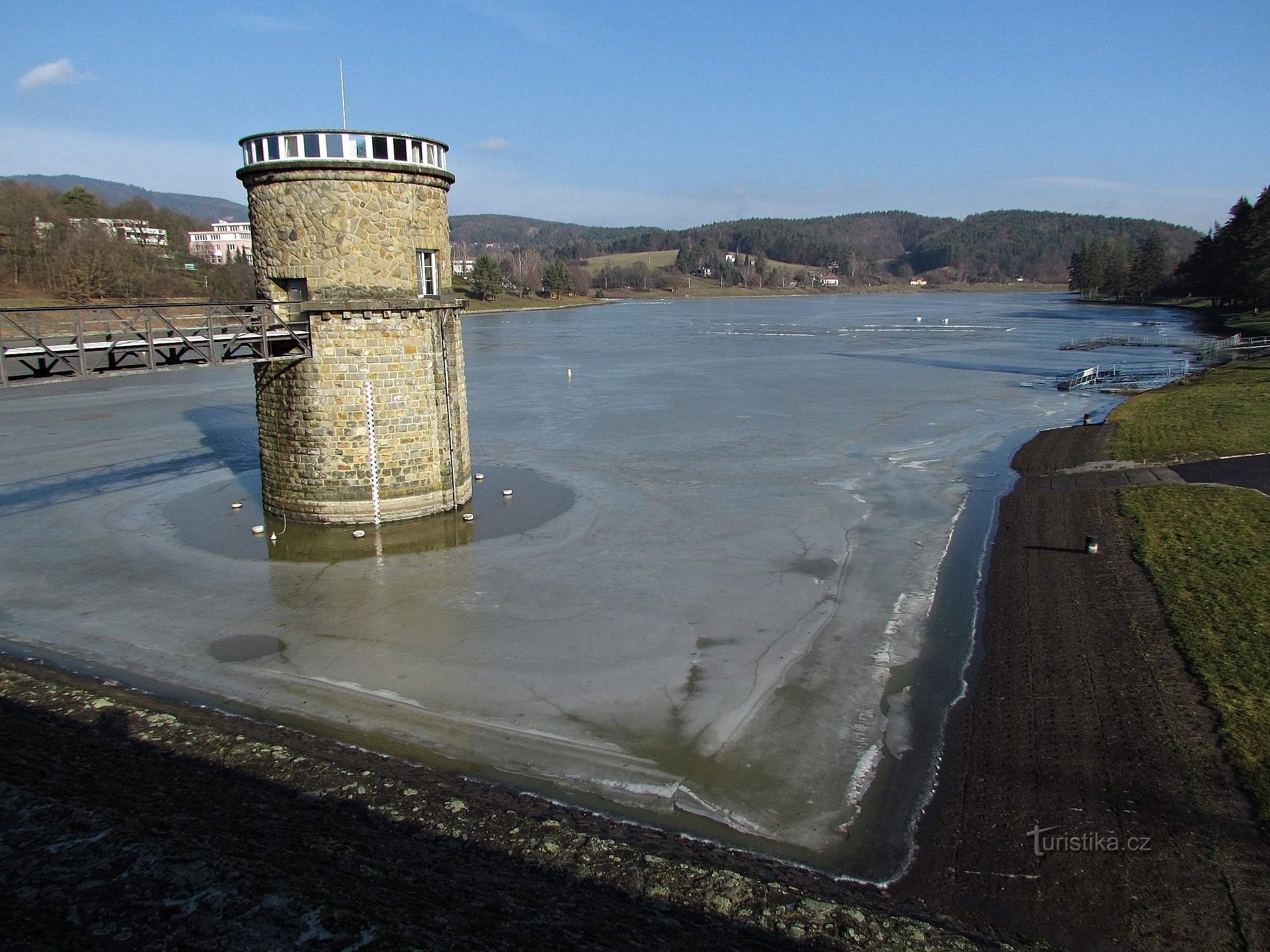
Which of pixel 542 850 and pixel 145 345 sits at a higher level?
pixel 145 345

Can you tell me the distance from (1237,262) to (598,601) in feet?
296

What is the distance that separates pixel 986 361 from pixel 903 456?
33.8 meters

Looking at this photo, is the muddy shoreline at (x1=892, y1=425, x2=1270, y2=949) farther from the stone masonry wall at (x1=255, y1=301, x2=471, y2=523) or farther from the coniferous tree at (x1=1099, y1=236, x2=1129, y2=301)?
the coniferous tree at (x1=1099, y1=236, x2=1129, y2=301)

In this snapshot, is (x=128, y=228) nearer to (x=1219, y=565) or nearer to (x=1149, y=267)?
(x=1219, y=565)

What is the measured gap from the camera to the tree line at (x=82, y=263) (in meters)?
65.4

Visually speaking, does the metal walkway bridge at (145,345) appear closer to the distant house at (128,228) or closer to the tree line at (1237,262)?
the distant house at (128,228)

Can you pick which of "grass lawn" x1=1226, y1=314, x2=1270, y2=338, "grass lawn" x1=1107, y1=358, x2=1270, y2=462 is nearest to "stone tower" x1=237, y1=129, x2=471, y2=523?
"grass lawn" x1=1107, y1=358, x2=1270, y2=462

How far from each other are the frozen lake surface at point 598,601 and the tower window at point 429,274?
507 centimetres

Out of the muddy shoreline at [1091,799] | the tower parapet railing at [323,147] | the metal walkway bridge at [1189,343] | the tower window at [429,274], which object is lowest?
the muddy shoreline at [1091,799]

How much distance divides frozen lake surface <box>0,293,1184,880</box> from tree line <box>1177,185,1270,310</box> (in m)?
53.2

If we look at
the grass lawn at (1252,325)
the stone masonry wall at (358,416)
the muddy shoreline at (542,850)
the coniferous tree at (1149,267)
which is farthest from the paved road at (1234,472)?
the coniferous tree at (1149,267)

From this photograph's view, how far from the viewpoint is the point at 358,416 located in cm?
1814

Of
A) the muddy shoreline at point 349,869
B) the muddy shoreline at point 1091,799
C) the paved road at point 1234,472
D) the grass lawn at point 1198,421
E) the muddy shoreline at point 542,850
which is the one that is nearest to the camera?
the muddy shoreline at point 349,869

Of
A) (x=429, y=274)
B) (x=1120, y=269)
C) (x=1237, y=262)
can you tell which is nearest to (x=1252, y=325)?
(x=1237, y=262)
